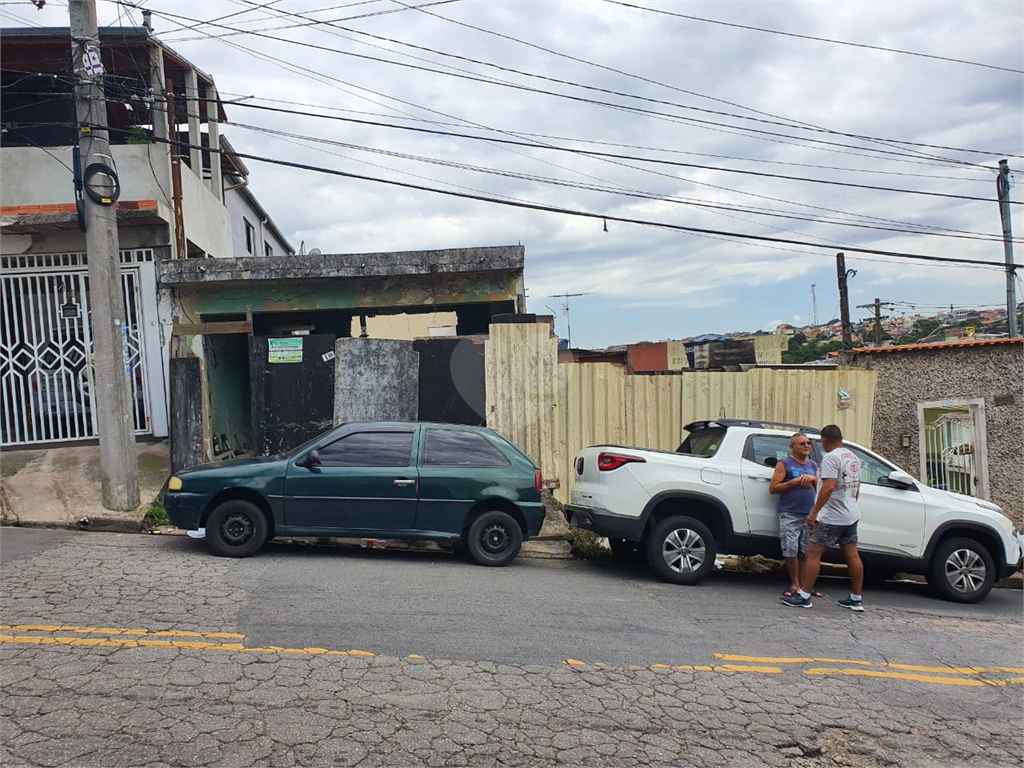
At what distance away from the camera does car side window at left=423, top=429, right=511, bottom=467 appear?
8.92 metres

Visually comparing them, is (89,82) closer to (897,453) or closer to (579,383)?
(579,383)

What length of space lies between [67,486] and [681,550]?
800cm

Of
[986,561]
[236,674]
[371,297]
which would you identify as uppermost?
[371,297]

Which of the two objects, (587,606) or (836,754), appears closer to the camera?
(836,754)

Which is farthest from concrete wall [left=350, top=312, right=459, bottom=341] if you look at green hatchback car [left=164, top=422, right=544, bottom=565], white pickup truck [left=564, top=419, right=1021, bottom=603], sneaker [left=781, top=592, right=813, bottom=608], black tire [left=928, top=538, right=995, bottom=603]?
sneaker [left=781, top=592, right=813, bottom=608]

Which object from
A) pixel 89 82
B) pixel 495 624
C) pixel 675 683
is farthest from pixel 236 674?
pixel 89 82

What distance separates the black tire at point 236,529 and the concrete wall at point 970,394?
1093 centimetres

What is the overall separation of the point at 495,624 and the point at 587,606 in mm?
1156

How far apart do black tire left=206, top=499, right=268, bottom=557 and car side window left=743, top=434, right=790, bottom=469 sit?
5.25 metres

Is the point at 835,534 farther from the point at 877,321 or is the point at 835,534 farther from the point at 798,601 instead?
the point at 877,321

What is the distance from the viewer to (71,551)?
8.38 meters

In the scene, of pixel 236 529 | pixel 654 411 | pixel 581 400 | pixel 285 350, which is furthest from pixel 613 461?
pixel 285 350

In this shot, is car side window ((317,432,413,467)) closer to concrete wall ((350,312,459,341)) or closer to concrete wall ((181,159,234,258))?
concrete wall ((181,159,234,258))

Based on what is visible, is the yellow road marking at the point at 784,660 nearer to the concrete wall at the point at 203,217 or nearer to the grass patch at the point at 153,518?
the grass patch at the point at 153,518
